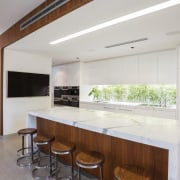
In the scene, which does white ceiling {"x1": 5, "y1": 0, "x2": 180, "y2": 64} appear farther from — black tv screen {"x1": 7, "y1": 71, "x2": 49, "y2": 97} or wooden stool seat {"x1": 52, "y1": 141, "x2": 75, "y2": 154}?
wooden stool seat {"x1": 52, "y1": 141, "x2": 75, "y2": 154}

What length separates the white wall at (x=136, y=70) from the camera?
181 inches

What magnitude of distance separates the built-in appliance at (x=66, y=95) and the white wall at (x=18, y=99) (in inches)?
66.1

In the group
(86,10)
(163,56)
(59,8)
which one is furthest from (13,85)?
(163,56)

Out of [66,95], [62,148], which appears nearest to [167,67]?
[62,148]

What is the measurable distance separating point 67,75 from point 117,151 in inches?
210

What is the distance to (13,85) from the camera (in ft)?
15.6

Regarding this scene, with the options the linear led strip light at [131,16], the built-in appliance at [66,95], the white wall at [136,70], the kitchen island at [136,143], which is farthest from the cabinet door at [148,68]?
the kitchen island at [136,143]

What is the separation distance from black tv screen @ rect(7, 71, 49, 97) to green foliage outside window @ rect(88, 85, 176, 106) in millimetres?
2137

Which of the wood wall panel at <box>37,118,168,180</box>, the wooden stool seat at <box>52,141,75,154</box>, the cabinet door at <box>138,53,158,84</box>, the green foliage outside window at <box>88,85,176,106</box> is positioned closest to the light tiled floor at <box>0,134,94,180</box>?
the wood wall panel at <box>37,118,168,180</box>

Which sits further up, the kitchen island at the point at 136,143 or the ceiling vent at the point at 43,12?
the ceiling vent at the point at 43,12

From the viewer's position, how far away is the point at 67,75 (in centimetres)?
718

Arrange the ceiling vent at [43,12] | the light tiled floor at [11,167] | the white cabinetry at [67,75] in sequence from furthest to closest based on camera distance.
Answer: the white cabinetry at [67,75] < the light tiled floor at [11,167] < the ceiling vent at [43,12]

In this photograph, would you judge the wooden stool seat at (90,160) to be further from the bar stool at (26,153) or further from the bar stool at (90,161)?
the bar stool at (26,153)

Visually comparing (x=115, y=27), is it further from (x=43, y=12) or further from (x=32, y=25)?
(x=32, y=25)
